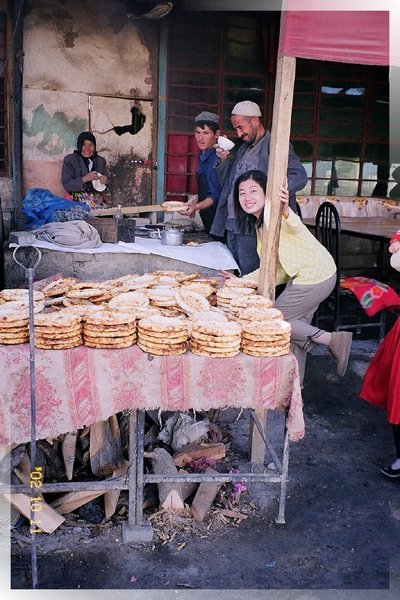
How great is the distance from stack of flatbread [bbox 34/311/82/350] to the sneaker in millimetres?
2178

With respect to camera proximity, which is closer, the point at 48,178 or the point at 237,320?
the point at 237,320

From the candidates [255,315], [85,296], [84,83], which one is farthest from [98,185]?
[255,315]

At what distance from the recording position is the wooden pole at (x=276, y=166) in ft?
10.5

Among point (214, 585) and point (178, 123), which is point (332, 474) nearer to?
point (214, 585)

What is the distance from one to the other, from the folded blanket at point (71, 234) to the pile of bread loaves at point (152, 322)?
165cm

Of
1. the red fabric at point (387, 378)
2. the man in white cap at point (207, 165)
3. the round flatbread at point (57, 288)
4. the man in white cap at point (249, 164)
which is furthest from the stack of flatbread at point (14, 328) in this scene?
the man in white cap at point (207, 165)

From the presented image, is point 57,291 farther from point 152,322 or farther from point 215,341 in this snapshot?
point 215,341

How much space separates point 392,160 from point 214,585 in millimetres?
7959

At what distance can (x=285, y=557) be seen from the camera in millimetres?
2867

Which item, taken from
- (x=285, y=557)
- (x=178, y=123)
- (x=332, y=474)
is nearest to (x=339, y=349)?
(x=332, y=474)

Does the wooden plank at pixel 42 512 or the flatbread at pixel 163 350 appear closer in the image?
the flatbread at pixel 163 350

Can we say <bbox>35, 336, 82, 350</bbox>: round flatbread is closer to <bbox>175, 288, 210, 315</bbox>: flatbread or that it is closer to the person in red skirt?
→ <bbox>175, 288, 210, 315</bbox>: flatbread

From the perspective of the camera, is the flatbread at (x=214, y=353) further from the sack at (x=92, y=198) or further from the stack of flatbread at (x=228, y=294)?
the sack at (x=92, y=198)

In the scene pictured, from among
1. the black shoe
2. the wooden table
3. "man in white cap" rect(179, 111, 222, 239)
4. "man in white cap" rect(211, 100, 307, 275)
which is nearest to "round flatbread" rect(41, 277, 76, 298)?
"man in white cap" rect(211, 100, 307, 275)
